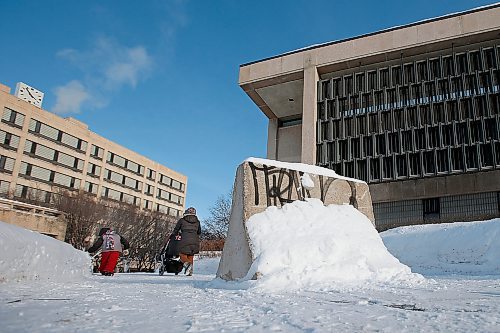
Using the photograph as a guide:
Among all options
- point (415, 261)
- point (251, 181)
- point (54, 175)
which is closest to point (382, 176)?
point (415, 261)

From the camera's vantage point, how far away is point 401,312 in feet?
8.84

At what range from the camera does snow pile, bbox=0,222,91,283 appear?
4516 mm

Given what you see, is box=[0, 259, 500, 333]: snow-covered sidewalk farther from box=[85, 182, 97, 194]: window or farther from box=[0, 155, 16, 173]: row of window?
box=[85, 182, 97, 194]: window

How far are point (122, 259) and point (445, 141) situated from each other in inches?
823

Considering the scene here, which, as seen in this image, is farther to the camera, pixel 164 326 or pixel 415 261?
pixel 415 261

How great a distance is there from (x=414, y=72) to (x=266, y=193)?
2282 centimetres

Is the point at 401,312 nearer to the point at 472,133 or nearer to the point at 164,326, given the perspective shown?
the point at 164,326

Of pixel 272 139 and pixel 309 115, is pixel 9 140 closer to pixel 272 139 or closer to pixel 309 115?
pixel 272 139

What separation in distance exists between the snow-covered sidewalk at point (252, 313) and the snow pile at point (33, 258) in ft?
2.77

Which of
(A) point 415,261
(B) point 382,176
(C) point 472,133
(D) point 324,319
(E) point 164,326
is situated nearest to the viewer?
(E) point 164,326

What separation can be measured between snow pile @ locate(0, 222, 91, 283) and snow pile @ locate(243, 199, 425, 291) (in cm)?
273

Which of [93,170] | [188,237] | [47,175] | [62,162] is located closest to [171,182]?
[93,170]

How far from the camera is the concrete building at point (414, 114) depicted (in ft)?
74.0

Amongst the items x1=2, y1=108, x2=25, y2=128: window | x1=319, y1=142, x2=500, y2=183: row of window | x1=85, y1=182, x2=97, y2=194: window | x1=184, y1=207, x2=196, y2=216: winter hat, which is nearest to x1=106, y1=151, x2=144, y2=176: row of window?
x1=85, y1=182, x2=97, y2=194: window
